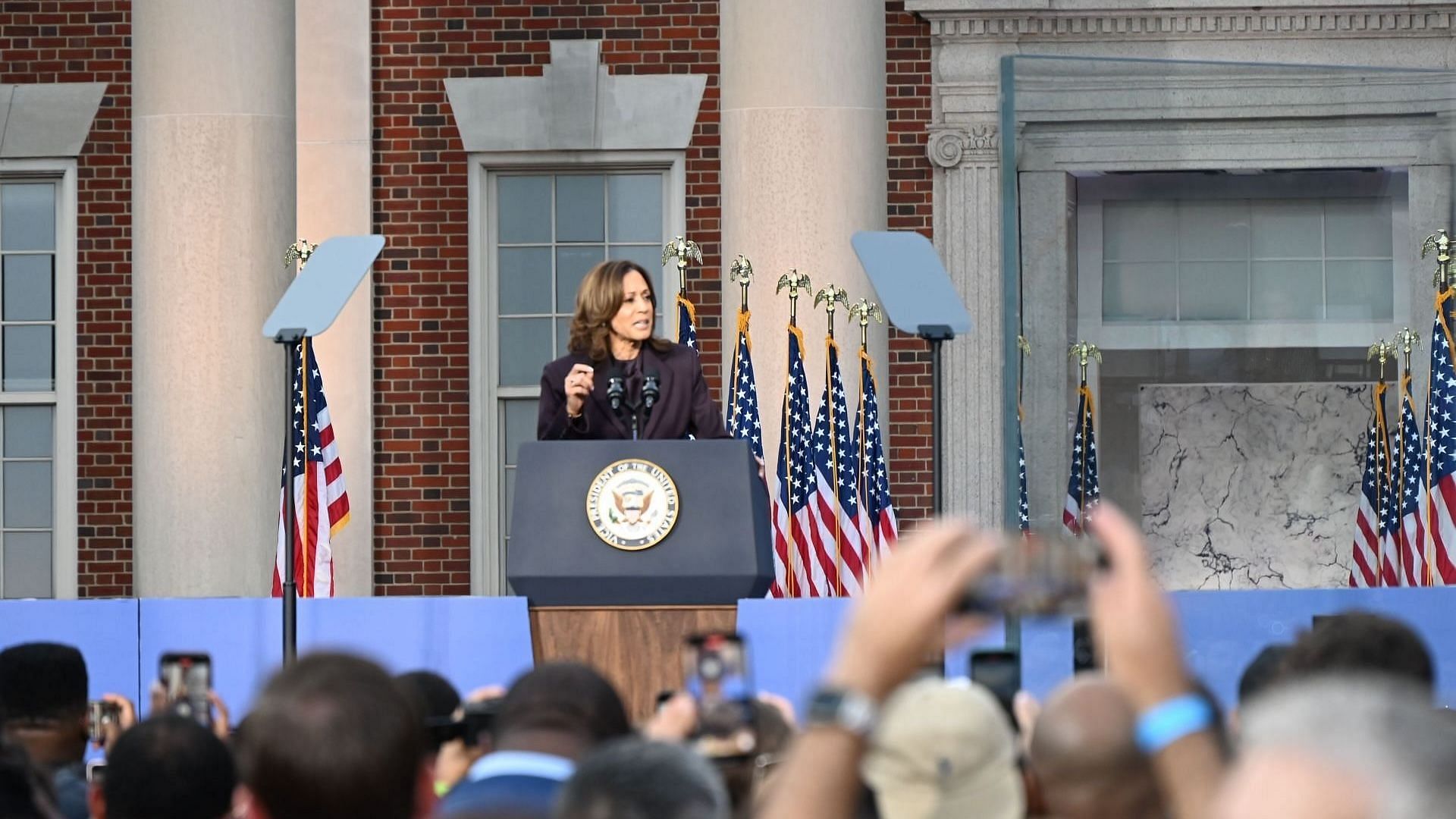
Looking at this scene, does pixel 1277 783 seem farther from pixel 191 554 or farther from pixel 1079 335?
pixel 1079 335

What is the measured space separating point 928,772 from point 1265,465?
10.4 m

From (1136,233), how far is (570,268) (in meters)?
3.28

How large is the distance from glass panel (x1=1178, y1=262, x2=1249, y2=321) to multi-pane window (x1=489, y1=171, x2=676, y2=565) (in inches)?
119

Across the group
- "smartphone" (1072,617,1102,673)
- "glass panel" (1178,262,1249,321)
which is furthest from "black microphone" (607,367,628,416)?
"glass panel" (1178,262,1249,321)

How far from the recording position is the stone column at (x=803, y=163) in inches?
404

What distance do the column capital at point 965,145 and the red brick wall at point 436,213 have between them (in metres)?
1.26

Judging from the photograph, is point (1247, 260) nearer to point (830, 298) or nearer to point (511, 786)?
point (830, 298)

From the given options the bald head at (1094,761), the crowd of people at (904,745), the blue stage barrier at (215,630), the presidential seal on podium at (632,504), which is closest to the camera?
the crowd of people at (904,745)

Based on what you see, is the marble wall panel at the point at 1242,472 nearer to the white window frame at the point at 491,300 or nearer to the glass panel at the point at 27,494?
the white window frame at the point at 491,300

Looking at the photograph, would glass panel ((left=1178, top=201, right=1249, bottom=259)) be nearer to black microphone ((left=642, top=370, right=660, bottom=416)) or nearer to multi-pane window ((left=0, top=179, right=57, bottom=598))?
A: black microphone ((left=642, top=370, right=660, bottom=416))

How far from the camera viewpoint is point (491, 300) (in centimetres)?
1234

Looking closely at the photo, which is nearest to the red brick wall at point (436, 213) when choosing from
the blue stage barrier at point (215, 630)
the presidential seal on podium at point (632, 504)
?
the blue stage barrier at point (215, 630)

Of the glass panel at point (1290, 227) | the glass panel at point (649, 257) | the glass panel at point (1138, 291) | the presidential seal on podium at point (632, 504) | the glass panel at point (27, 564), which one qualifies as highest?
the glass panel at point (1290, 227)

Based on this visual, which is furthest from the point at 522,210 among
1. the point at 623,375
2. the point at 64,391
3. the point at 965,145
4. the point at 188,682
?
the point at 188,682
